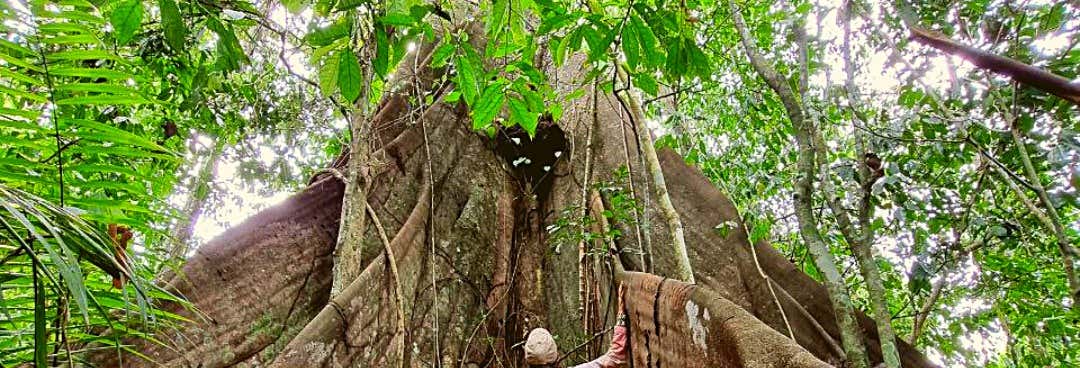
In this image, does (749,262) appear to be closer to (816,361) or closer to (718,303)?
(718,303)

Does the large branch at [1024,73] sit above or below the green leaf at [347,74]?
below

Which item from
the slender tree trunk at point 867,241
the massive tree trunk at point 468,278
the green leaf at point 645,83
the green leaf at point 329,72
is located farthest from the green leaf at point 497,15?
the slender tree trunk at point 867,241

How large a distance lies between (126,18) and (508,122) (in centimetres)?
133

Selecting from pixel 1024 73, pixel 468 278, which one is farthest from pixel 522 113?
pixel 468 278

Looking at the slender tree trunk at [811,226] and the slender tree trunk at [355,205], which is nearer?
the slender tree trunk at [811,226]

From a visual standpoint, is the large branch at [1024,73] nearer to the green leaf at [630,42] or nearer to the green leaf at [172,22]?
the green leaf at [630,42]

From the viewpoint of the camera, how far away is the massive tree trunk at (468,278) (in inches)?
80.3

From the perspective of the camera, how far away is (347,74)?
1090mm

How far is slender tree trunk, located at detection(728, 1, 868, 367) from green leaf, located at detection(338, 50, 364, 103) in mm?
1645

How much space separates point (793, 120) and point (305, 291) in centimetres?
223

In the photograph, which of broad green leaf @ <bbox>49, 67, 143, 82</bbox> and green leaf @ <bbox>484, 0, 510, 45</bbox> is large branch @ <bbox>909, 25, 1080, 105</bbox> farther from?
broad green leaf @ <bbox>49, 67, 143, 82</bbox>

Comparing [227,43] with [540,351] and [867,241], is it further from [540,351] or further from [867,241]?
[867,241]

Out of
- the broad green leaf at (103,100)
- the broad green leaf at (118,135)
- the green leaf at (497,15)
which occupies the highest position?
the green leaf at (497,15)

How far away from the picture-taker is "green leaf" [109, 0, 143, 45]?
904mm
